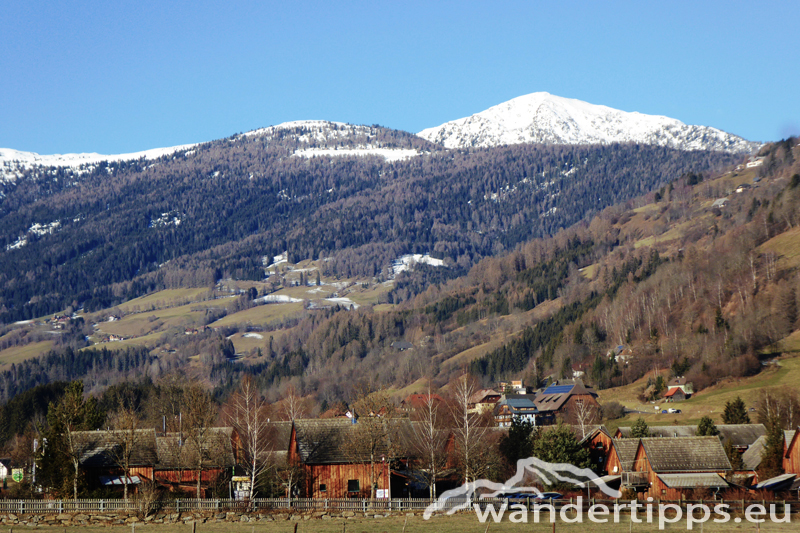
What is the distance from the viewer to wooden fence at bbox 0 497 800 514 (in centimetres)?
5550

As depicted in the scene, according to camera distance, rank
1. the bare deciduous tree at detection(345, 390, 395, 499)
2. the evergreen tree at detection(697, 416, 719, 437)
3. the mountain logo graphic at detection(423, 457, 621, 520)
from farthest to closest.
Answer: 1. the evergreen tree at detection(697, 416, 719, 437)
2. the bare deciduous tree at detection(345, 390, 395, 499)
3. the mountain logo graphic at detection(423, 457, 621, 520)

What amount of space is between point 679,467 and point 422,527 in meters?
35.1

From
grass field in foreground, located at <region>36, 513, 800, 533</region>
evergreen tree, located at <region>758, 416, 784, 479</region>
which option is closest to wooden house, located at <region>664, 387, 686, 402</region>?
evergreen tree, located at <region>758, 416, 784, 479</region>

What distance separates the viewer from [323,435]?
73.8 metres

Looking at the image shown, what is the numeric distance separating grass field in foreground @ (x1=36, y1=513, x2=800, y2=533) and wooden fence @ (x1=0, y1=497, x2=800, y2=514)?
232cm

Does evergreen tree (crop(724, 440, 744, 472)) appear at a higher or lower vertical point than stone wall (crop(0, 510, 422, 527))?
higher

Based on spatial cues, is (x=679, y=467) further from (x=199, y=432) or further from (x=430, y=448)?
(x=199, y=432)

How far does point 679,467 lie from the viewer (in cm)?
7638

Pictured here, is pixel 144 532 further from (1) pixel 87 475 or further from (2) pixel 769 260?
(2) pixel 769 260

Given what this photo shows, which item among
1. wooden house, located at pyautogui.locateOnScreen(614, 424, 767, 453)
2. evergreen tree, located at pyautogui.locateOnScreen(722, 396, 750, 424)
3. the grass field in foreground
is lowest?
the grass field in foreground

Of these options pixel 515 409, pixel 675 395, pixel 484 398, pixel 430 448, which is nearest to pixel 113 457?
pixel 430 448

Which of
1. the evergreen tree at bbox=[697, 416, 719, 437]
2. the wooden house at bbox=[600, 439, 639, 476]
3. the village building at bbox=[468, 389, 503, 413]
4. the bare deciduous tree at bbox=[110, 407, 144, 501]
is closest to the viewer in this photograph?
the bare deciduous tree at bbox=[110, 407, 144, 501]

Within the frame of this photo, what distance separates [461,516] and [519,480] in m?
27.0

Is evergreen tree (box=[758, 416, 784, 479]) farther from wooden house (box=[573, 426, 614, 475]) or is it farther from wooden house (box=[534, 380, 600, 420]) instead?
wooden house (box=[534, 380, 600, 420])
